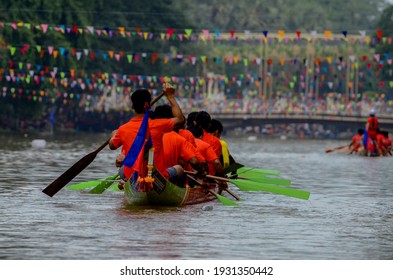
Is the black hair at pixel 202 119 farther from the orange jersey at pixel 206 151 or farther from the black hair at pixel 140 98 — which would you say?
the black hair at pixel 140 98

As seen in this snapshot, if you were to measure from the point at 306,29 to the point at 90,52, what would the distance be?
10974 centimetres

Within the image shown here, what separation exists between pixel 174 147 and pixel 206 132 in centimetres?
366

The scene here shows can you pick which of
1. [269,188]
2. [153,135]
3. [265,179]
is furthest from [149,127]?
[265,179]

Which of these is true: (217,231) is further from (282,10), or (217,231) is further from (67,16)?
(282,10)

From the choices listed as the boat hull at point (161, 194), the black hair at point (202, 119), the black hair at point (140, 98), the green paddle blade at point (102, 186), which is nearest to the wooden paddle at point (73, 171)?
the boat hull at point (161, 194)

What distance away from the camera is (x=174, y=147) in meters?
22.4

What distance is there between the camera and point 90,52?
8481cm

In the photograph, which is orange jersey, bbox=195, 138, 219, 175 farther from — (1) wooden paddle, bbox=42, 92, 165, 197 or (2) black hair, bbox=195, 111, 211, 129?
(1) wooden paddle, bbox=42, 92, 165, 197

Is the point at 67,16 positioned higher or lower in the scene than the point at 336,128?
higher

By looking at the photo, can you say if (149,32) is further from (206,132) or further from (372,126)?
(206,132)


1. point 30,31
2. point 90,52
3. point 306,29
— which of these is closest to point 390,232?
point 30,31

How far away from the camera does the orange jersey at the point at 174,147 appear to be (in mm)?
22391

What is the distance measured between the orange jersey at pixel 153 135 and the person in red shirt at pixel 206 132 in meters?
3.16

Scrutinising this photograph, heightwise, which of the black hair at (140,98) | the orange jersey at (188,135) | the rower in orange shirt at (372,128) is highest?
the black hair at (140,98)
